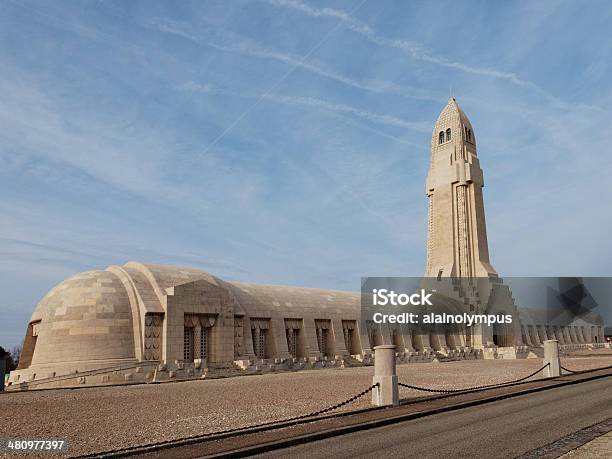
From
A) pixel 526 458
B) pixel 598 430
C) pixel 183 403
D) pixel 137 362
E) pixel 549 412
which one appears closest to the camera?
pixel 526 458

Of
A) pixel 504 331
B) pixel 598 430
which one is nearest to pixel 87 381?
pixel 598 430

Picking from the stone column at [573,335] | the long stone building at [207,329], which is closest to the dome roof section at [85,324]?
the long stone building at [207,329]

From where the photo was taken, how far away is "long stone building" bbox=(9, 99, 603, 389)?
31.2m

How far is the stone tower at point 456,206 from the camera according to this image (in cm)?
6606

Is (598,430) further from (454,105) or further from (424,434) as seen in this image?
(454,105)

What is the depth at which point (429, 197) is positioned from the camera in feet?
235

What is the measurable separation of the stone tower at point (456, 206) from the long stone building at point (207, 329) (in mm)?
476

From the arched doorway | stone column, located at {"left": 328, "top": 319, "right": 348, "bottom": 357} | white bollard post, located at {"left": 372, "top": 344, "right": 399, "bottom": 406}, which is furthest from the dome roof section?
the arched doorway

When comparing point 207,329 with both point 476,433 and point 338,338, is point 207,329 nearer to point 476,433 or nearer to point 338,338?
point 338,338

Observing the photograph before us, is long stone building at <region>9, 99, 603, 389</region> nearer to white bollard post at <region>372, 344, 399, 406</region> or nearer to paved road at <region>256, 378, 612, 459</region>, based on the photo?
white bollard post at <region>372, 344, 399, 406</region>

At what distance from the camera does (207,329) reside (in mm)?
35969

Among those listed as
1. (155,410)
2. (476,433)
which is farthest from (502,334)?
(476,433)

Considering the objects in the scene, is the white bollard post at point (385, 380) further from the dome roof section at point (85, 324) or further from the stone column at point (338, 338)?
the stone column at point (338, 338)

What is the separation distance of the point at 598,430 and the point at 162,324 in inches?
1055
